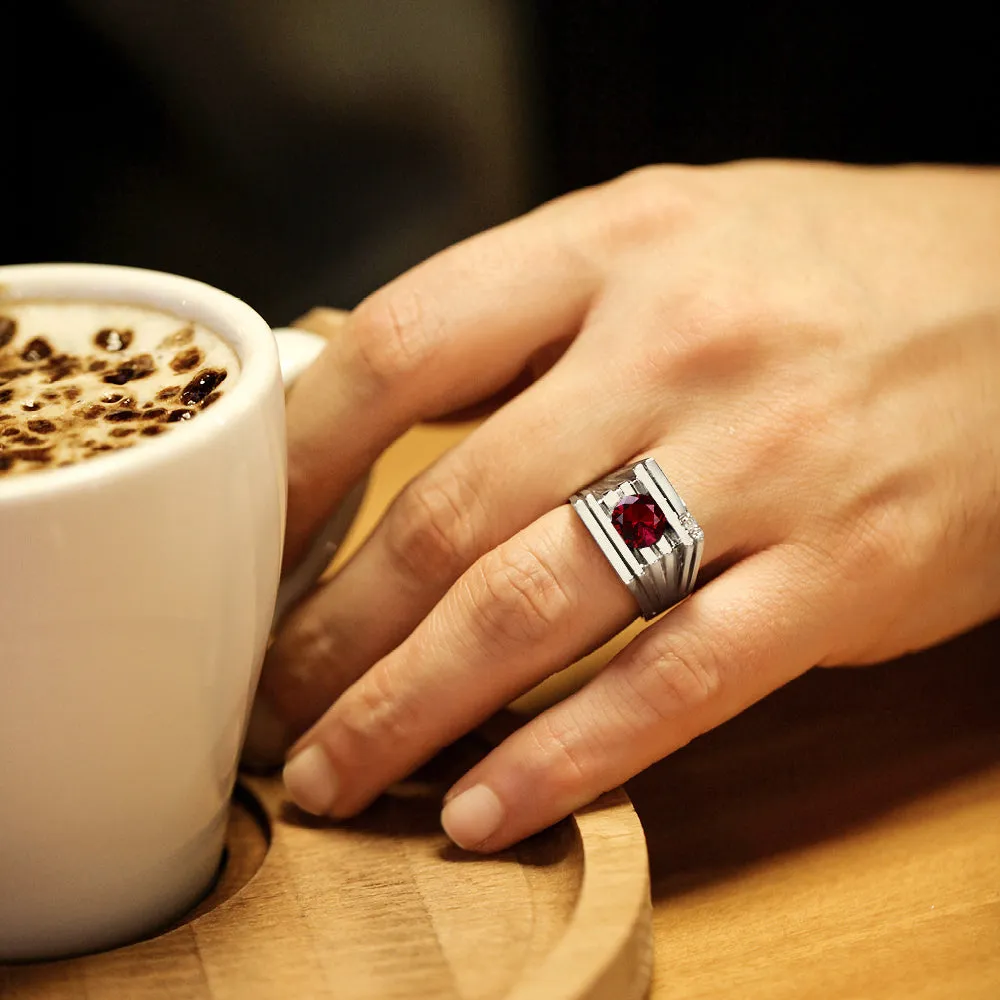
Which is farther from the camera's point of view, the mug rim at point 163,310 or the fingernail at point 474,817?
the fingernail at point 474,817

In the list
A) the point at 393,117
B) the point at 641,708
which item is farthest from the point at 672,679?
the point at 393,117

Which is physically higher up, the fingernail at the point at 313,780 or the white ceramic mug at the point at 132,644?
the white ceramic mug at the point at 132,644

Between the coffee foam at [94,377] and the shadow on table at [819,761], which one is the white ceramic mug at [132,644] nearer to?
the coffee foam at [94,377]

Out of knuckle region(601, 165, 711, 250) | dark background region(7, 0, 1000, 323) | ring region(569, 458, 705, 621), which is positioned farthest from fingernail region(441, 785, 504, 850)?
dark background region(7, 0, 1000, 323)

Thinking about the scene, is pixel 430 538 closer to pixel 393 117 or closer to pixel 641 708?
pixel 641 708

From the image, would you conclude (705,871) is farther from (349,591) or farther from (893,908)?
(349,591)

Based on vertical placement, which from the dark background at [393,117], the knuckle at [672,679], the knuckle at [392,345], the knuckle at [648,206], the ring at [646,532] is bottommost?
the dark background at [393,117]

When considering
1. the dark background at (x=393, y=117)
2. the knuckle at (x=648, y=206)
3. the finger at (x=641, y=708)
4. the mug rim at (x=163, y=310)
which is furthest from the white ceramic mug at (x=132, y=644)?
the dark background at (x=393, y=117)

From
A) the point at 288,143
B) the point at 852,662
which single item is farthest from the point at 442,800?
the point at 288,143
